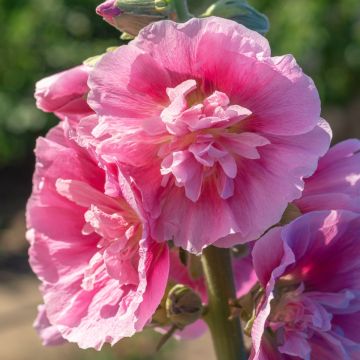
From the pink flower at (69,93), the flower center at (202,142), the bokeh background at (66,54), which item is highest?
the flower center at (202,142)

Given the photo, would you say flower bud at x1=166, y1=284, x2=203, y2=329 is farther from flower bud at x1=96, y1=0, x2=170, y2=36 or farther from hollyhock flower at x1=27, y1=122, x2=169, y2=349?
flower bud at x1=96, y1=0, x2=170, y2=36

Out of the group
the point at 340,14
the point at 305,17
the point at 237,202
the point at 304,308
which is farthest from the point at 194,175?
the point at 340,14

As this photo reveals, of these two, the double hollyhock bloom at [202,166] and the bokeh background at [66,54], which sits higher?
the double hollyhock bloom at [202,166]

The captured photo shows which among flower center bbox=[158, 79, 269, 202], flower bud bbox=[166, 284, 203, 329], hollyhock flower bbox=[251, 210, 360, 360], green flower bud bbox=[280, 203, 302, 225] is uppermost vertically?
flower center bbox=[158, 79, 269, 202]

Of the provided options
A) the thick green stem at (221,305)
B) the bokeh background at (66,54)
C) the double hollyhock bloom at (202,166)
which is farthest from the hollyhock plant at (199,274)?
the bokeh background at (66,54)

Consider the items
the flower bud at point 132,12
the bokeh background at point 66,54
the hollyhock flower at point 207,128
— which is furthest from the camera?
the bokeh background at point 66,54

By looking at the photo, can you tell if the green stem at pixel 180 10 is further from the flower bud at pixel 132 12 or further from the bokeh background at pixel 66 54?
the bokeh background at pixel 66 54

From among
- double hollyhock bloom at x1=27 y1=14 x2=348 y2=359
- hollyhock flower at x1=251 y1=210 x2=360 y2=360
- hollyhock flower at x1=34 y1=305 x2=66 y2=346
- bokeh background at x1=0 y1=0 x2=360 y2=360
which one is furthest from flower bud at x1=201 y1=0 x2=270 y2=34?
bokeh background at x1=0 y1=0 x2=360 y2=360
